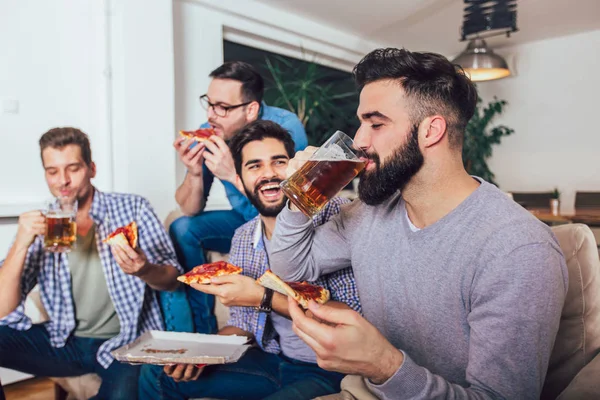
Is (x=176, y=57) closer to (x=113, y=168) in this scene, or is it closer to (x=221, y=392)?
(x=113, y=168)

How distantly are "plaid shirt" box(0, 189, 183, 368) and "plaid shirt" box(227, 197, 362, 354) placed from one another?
1.23ft

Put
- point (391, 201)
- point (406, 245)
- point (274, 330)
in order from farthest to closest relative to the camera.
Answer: point (274, 330)
point (391, 201)
point (406, 245)

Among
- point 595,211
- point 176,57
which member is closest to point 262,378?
point 176,57

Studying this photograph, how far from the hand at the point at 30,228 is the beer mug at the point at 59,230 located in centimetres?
2

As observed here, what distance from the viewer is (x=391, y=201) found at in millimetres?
1386

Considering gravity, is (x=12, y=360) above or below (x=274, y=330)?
below

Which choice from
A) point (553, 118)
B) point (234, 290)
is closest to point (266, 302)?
point (234, 290)

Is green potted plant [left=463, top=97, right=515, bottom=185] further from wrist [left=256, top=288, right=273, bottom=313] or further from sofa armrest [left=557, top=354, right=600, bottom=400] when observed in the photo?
sofa armrest [left=557, top=354, right=600, bottom=400]

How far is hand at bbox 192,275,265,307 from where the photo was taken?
1.49 metres

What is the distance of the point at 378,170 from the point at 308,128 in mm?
3628

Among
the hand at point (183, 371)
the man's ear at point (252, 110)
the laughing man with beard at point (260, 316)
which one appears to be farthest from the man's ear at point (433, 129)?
the man's ear at point (252, 110)

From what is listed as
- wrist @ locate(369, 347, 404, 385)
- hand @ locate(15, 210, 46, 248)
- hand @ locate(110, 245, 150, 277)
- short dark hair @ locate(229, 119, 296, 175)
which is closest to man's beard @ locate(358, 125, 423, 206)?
wrist @ locate(369, 347, 404, 385)

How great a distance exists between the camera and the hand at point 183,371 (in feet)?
5.17

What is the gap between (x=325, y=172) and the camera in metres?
1.23
